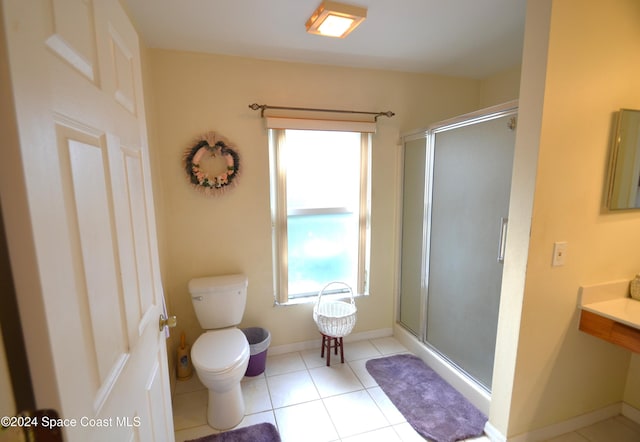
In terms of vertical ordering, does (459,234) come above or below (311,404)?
above

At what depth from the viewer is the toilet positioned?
171 cm

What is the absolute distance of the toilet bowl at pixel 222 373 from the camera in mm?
1689

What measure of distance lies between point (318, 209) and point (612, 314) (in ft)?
6.48

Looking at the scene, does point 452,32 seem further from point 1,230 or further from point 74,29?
point 1,230

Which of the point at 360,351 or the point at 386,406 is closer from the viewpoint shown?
the point at 386,406

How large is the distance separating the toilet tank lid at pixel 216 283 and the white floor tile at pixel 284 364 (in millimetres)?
755

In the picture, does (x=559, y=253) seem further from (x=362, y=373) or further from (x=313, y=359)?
(x=313, y=359)

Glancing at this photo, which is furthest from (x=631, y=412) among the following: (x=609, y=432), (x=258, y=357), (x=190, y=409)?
(x=190, y=409)

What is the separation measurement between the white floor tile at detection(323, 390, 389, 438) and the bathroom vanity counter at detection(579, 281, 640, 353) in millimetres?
1312

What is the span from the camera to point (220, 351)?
1.82 m

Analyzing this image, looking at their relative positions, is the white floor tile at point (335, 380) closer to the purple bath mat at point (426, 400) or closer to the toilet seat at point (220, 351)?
the purple bath mat at point (426, 400)

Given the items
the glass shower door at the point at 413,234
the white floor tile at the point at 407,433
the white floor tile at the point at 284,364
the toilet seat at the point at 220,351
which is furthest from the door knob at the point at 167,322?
the glass shower door at the point at 413,234

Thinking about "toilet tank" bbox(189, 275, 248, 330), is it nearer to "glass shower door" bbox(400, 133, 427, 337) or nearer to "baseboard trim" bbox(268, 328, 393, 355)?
"baseboard trim" bbox(268, 328, 393, 355)

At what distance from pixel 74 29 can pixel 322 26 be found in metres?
1.44
